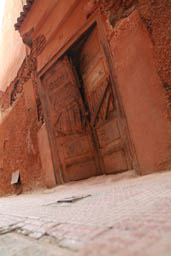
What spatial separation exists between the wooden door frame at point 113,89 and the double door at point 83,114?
86 millimetres

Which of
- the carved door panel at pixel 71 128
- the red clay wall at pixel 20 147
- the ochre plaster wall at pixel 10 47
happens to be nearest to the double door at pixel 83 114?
the carved door panel at pixel 71 128

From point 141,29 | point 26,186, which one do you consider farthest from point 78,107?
point 26,186

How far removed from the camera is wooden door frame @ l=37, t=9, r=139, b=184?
3.19m

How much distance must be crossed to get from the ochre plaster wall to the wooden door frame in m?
2.09

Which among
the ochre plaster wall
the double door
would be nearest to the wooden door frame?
the double door

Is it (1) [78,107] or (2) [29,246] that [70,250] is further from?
(1) [78,107]

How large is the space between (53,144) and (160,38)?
3.19 metres

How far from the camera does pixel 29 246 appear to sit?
3.58ft

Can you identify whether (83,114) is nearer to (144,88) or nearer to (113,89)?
(113,89)

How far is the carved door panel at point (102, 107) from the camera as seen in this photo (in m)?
4.22

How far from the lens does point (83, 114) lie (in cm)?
488

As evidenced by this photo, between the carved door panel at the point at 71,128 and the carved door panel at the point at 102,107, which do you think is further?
the carved door panel at the point at 71,128

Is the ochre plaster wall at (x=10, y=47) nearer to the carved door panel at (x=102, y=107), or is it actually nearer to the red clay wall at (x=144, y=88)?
the carved door panel at (x=102, y=107)

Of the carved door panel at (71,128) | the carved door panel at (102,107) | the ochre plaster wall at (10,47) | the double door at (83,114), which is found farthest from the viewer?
the ochre plaster wall at (10,47)
